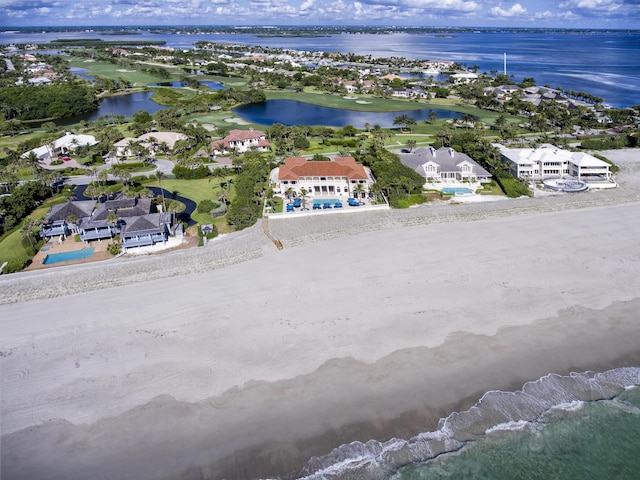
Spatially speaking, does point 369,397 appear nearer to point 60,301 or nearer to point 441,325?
point 441,325

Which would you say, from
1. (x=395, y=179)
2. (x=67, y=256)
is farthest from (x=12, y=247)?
(x=395, y=179)

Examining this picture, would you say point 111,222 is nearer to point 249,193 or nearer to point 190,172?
point 249,193

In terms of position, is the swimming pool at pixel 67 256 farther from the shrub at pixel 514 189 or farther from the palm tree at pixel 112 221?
the shrub at pixel 514 189

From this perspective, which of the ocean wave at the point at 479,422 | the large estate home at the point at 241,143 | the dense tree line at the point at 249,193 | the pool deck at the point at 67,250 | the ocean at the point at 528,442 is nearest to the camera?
the ocean wave at the point at 479,422

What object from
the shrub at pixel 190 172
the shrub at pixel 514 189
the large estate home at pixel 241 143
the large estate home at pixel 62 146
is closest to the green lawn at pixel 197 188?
the shrub at pixel 190 172

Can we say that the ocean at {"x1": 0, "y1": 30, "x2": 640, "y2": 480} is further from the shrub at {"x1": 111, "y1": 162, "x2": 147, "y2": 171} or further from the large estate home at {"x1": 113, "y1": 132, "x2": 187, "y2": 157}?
the large estate home at {"x1": 113, "y1": 132, "x2": 187, "y2": 157}

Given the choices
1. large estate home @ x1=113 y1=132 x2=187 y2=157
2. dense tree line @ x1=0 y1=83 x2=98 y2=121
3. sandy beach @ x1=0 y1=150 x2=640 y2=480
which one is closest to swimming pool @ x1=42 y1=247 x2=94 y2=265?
sandy beach @ x1=0 y1=150 x2=640 y2=480
